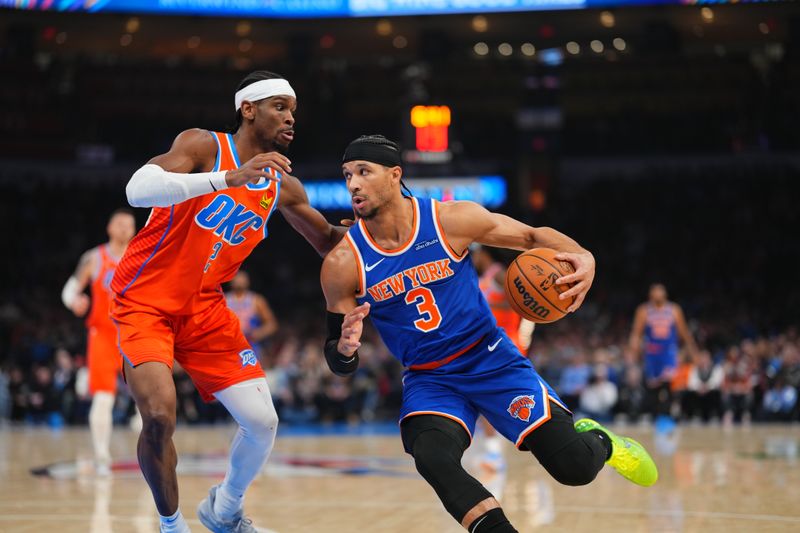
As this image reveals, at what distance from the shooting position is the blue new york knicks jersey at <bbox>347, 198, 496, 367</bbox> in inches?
184

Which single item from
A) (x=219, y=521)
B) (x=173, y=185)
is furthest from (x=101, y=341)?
(x=173, y=185)

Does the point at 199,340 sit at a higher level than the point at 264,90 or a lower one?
lower

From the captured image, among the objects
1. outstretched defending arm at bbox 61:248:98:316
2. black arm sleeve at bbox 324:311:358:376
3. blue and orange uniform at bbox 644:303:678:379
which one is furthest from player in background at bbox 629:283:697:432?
black arm sleeve at bbox 324:311:358:376

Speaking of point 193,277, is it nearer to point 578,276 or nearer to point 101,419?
point 578,276

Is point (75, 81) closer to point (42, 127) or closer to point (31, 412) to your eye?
point (42, 127)

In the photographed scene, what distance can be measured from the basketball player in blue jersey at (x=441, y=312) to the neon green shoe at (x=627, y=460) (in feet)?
0.10

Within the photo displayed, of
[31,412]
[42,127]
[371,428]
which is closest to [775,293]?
[371,428]

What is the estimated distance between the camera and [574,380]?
16141 millimetres

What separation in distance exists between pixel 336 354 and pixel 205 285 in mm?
958

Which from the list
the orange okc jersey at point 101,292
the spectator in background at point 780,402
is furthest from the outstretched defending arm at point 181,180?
the spectator in background at point 780,402

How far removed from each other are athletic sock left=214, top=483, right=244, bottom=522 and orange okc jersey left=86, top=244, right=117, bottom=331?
415 cm

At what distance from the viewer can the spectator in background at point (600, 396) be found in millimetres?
15742

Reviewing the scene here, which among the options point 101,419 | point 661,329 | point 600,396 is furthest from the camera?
point 600,396

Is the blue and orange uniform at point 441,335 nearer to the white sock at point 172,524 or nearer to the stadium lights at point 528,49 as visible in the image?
the white sock at point 172,524
